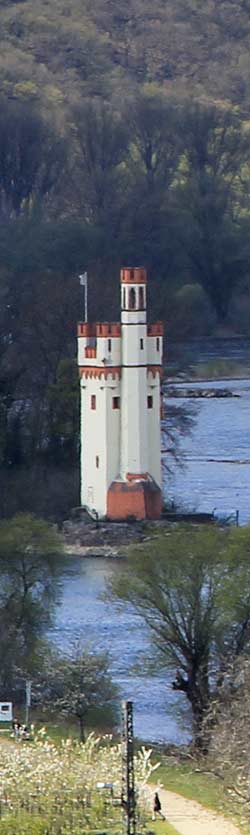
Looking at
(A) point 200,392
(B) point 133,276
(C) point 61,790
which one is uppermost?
(B) point 133,276

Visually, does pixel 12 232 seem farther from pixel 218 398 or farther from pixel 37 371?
pixel 37 371

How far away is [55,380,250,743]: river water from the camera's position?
45219 mm

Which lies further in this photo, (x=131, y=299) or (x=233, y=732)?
(x=131, y=299)

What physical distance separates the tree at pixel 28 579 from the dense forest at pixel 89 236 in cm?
1233

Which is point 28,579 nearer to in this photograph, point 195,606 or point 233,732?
point 195,606

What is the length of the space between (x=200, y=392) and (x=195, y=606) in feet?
141

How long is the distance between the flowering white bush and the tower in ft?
90.3

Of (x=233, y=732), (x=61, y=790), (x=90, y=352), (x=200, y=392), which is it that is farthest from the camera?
(x=200, y=392)

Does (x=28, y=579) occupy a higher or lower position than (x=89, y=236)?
higher

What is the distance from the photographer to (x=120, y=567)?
191ft

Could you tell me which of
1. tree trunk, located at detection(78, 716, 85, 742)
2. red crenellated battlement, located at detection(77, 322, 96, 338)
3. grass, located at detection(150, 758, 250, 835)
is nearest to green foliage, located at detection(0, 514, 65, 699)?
tree trunk, located at detection(78, 716, 85, 742)

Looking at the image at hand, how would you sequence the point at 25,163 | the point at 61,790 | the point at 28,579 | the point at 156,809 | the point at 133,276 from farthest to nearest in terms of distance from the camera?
1. the point at 25,163
2. the point at 133,276
3. the point at 28,579
4. the point at 61,790
5. the point at 156,809

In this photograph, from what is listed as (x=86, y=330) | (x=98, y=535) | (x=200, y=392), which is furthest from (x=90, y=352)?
(x=200, y=392)

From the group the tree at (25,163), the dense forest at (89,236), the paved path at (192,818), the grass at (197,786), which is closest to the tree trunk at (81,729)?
the grass at (197,786)
